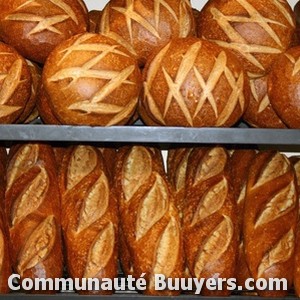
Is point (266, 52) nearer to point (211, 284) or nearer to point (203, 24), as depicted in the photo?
point (203, 24)

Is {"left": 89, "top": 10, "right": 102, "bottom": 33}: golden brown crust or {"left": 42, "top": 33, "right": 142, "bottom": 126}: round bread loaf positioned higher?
{"left": 89, "top": 10, "right": 102, "bottom": 33}: golden brown crust

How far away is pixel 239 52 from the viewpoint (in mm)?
1423

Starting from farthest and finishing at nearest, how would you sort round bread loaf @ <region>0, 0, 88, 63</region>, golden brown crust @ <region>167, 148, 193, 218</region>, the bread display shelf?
golden brown crust @ <region>167, 148, 193, 218</region>
round bread loaf @ <region>0, 0, 88, 63</region>
the bread display shelf

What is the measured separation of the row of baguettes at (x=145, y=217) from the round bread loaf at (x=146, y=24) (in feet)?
0.90

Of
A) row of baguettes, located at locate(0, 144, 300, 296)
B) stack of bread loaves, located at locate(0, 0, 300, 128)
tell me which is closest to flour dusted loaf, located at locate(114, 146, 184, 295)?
row of baguettes, located at locate(0, 144, 300, 296)

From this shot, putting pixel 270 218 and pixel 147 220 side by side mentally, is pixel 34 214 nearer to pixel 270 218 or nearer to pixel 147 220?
pixel 147 220

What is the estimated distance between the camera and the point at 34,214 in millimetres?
1446

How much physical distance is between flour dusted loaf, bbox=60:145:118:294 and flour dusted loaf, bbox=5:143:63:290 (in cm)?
3

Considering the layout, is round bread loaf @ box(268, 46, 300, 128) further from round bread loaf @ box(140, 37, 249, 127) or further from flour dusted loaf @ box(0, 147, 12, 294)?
flour dusted loaf @ box(0, 147, 12, 294)

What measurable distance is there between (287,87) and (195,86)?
0.22 metres

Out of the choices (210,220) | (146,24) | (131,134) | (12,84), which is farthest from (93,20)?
(210,220)

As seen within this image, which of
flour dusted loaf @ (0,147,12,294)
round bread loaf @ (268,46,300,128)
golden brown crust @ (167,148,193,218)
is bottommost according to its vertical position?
flour dusted loaf @ (0,147,12,294)

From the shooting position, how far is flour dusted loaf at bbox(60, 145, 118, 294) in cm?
142

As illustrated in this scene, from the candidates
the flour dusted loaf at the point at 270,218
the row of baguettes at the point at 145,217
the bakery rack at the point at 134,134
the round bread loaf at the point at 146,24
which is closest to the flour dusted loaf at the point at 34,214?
the row of baguettes at the point at 145,217
